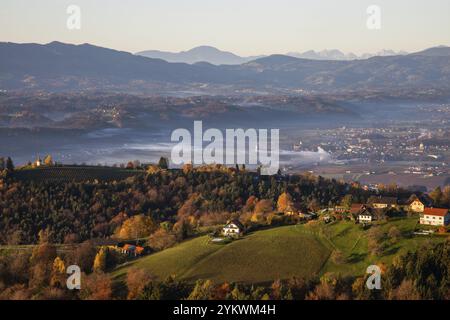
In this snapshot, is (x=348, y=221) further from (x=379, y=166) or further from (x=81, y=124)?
(x=81, y=124)

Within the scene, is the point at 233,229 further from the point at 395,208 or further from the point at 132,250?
the point at 395,208

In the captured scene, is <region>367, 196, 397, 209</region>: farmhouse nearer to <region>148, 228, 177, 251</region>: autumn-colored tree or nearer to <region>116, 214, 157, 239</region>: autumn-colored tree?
<region>148, 228, 177, 251</region>: autumn-colored tree

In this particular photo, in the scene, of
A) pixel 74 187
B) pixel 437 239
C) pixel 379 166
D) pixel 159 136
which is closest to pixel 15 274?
pixel 437 239

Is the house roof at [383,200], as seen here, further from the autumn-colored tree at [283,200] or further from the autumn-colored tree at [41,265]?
the autumn-colored tree at [41,265]

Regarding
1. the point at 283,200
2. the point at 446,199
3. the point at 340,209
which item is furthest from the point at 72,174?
the point at 446,199

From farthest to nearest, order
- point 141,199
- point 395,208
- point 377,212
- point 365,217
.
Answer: point 141,199 < point 395,208 < point 377,212 < point 365,217

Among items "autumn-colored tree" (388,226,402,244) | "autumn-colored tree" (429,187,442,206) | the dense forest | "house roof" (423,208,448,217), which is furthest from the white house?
"autumn-colored tree" (429,187,442,206)
